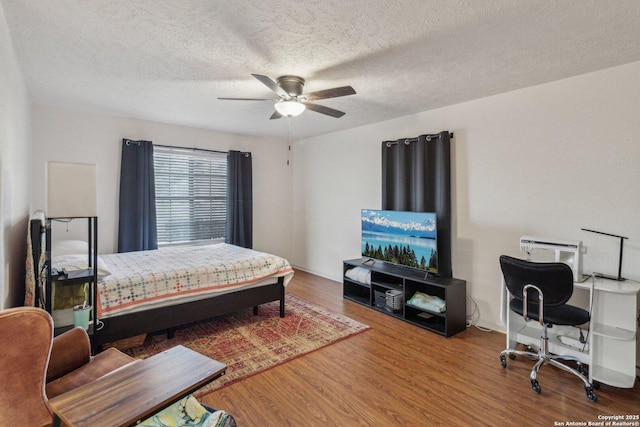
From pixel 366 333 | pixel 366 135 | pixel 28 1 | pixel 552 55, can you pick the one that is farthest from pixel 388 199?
pixel 28 1

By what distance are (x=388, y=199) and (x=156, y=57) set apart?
3007 millimetres

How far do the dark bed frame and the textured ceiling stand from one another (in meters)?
1.31

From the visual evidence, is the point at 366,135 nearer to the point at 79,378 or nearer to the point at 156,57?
the point at 156,57

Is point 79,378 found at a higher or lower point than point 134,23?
lower

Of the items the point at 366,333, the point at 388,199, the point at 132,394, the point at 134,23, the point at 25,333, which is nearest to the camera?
the point at 25,333

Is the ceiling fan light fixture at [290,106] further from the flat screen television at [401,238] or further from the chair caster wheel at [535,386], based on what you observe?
the chair caster wheel at [535,386]

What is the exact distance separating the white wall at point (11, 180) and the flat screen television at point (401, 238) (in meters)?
3.38

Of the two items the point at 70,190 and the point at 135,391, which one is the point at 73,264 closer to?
the point at 70,190

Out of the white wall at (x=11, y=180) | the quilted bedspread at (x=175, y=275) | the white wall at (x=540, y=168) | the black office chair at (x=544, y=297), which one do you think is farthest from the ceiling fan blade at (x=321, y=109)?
the white wall at (x=11, y=180)

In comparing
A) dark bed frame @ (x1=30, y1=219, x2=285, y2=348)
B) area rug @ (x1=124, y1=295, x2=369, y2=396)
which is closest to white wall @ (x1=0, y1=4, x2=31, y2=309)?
dark bed frame @ (x1=30, y1=219, x2=285, y2=348)

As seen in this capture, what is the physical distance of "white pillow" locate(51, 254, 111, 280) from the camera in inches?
101

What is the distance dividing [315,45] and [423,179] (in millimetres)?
2185

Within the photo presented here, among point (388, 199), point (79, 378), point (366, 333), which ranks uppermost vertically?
point (388, 199)

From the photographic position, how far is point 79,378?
1698 mm
